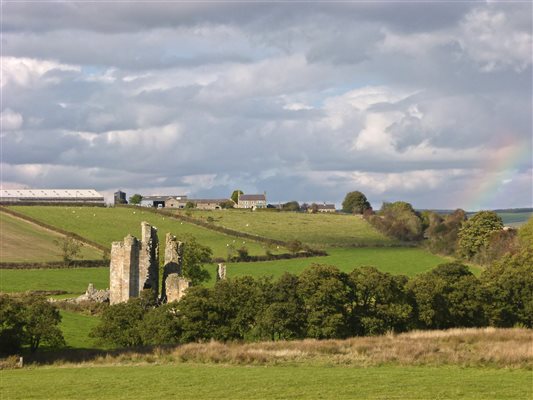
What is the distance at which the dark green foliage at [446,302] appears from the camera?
2233 inches

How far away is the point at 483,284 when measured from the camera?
201 ft

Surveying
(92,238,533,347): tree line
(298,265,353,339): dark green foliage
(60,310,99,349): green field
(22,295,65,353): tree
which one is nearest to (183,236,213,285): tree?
(60,310,99,349): green field

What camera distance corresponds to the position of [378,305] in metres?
54.8

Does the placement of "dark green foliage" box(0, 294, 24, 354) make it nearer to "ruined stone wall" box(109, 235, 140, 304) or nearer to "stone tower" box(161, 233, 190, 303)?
"ruined stone wall" box(109, 235, 140, 304)

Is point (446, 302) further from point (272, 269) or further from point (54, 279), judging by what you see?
point (54, 279)

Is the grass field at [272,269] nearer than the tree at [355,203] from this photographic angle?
Yes

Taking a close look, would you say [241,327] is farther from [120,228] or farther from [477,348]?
[120,228]

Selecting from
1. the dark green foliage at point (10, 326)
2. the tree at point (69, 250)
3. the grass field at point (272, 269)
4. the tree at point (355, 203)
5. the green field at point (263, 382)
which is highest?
the tree at point (355, 203)

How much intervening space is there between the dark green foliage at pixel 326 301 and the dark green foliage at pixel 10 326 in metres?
16.4

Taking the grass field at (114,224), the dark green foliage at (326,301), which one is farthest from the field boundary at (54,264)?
the dark green foliage at (326,301)

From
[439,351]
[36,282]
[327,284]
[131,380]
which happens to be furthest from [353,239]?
[131,380]

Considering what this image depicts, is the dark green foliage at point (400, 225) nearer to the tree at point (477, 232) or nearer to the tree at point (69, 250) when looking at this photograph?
the tree at point (477, 232)

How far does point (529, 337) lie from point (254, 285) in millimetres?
16268

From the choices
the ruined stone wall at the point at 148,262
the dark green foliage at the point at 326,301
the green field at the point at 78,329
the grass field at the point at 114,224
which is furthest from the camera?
the grass field at the point at 114,224
